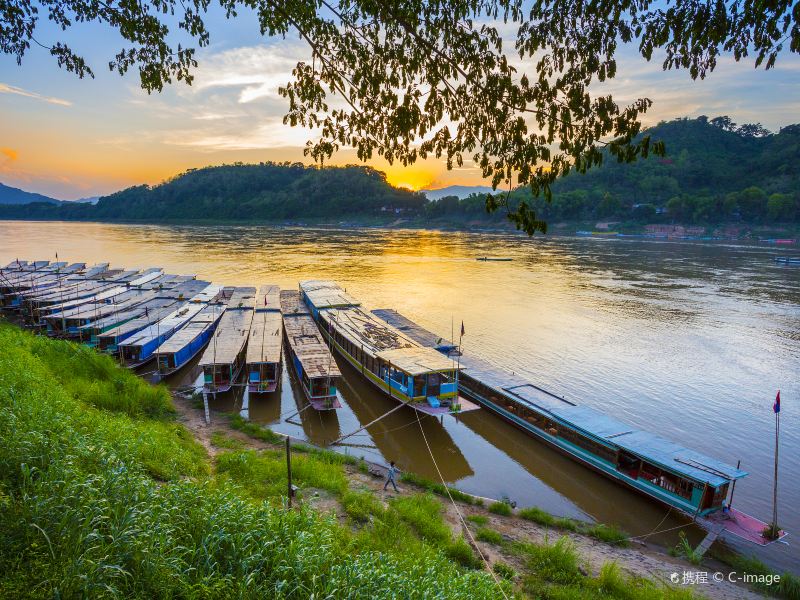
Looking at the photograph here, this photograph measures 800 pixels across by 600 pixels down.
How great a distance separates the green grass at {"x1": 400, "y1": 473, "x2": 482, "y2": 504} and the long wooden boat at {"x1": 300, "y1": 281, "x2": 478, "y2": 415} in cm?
354

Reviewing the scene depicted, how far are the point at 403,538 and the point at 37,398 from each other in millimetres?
8474

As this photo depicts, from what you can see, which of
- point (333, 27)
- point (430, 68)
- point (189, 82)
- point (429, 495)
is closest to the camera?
point (430, 68)

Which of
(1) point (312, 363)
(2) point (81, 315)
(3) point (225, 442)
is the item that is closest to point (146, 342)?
(2) point (81, 315)

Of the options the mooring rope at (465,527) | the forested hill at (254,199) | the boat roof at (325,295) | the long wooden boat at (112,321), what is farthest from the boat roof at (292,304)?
the forested hill at (254,199)

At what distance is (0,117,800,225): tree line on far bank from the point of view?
101000 mm

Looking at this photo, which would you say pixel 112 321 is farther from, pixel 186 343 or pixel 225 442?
pixel 225 442

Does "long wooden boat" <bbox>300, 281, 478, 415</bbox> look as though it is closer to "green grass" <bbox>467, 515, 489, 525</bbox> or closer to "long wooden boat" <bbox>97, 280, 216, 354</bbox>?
"green grass" <bbox>467, 515, 489, 525</bbox>

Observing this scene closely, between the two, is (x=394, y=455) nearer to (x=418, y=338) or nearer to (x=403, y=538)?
(x=403, y=538)

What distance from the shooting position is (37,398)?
986cm

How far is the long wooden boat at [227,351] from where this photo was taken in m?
19.5

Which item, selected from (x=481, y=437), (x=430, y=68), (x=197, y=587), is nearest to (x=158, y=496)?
(x=197, y=587)

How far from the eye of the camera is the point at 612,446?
14727 mm

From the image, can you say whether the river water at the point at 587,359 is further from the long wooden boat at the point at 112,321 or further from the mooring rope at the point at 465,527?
the long wooden boat at the point at 112,321

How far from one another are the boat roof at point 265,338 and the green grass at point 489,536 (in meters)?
11.8
